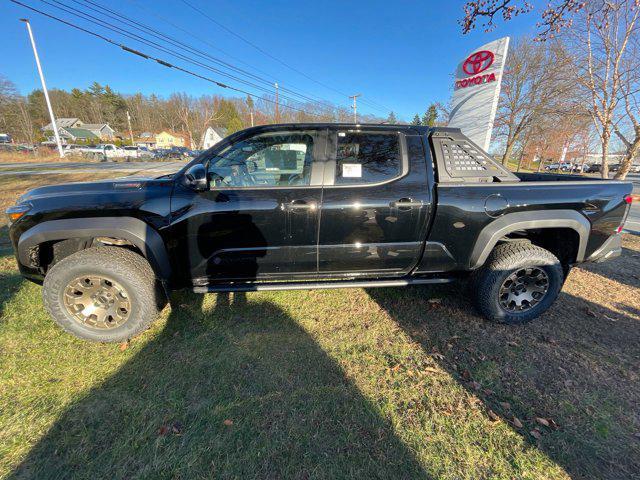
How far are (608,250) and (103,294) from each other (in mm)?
4656

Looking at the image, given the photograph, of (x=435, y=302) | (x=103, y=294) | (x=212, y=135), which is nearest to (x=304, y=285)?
(x=435, y=302)

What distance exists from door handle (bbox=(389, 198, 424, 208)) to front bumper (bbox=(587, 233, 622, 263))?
1807mm

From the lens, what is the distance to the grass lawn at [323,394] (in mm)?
1652

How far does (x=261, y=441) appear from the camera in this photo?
1.75 metres

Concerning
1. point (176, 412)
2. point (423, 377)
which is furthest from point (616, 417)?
point (176, 412)

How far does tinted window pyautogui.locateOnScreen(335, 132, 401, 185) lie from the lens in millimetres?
2553

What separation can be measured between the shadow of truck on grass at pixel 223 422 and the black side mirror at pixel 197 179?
1367 millimetres

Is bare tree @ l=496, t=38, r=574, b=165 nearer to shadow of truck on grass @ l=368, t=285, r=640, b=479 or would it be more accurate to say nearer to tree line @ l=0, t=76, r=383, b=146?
shadow of truck on grass @ l=368, t=285, r=640, b=479

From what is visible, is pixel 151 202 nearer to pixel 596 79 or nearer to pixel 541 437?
pixel 541 437

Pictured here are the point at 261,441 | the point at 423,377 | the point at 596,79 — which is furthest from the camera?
the point at 596,79

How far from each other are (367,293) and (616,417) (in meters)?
2.16

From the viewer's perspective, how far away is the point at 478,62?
8625 mm

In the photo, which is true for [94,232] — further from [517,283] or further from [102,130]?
[102,130]

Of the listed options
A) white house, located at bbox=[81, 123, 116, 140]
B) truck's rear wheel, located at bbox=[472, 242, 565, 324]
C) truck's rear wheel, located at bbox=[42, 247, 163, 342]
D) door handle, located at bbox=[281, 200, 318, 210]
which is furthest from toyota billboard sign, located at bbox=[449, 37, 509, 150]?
white house, located at bbox=[81, 123, 116, 140]
